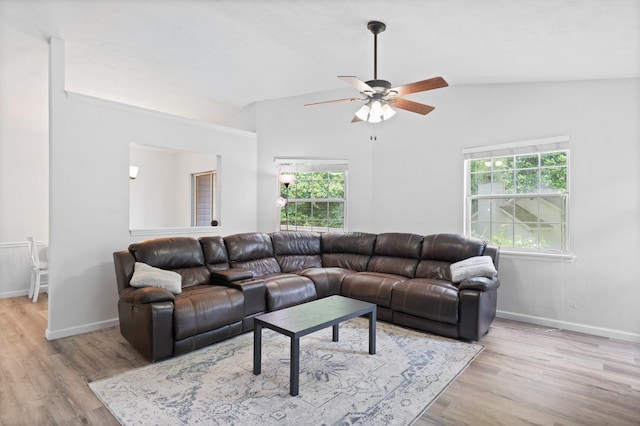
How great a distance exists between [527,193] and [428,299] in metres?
1.89

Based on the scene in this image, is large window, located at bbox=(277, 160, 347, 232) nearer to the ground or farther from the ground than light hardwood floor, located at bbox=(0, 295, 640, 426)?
farther from the ground

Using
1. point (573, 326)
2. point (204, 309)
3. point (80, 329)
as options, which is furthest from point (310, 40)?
point (573, 326)

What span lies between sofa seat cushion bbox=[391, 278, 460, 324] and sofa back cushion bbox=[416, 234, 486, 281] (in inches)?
11.8

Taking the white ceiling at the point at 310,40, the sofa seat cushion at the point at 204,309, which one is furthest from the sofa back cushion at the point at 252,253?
the white ceiling at the point at 310,40

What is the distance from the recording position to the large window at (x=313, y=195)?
18.8 ft

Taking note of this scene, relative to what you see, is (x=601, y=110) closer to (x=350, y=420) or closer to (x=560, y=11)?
(x=560, y=11)

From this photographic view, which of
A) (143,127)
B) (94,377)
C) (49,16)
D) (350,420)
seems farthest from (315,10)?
(94,377)

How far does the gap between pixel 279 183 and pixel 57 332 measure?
3.45 metres

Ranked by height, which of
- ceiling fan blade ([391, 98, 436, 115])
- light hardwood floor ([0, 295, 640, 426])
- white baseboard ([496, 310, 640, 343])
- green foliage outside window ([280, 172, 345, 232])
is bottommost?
light hardwood floor ([0, 295, 640, 426])

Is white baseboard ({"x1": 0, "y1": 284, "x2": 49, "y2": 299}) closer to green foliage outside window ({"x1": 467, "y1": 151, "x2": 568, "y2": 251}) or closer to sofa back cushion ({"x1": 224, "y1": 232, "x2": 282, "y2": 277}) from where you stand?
sofa back cushion ({"x1": 224, "y1": 232, "x2": 282, "y2": 277})

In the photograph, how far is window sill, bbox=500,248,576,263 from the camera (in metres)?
3.97

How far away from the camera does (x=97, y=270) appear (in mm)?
3971

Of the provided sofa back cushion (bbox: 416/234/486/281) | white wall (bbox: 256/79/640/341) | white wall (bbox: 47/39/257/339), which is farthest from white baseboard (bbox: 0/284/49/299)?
sofa back cushion (bbox: 416/234/486/281)

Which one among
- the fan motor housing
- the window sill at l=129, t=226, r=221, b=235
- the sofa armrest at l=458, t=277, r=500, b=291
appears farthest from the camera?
the window sill at l=129, t=226, r=221, b=235
